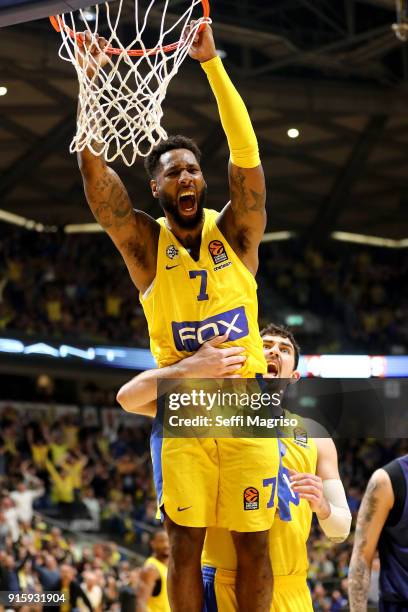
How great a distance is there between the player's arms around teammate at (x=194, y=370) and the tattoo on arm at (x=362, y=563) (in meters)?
0.76

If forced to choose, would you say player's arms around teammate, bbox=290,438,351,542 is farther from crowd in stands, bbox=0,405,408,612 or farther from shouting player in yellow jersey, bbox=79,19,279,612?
crowd in stands, bbox=0,405,408,612

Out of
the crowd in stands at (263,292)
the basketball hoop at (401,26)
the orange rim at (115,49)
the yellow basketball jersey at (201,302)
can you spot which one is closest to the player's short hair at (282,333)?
the yellow basketball jersey at (201,302)

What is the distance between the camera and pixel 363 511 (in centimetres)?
377

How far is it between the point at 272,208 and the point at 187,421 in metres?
19.2

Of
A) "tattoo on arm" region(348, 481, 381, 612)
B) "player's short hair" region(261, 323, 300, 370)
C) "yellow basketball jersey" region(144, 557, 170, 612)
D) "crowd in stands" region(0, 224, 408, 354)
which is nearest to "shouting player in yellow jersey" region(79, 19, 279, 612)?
"tattoo on arm" region(348, 481, 381, 612)

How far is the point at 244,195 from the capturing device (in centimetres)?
392

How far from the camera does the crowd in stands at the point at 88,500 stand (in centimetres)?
965

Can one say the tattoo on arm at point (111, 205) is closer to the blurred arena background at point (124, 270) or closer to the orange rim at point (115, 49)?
the orange rim at point (115, 49)

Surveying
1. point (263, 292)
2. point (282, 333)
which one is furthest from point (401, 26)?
point (263, 292)

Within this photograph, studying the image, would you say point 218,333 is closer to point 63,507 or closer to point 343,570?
point 343,570

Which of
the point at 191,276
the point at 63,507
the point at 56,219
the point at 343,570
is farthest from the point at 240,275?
the point at 56,219

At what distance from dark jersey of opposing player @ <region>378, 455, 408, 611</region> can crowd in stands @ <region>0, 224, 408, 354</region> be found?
1320 cm

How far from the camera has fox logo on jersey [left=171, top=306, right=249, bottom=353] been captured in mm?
3717

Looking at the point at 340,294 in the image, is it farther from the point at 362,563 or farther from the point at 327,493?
the point at 362,563
